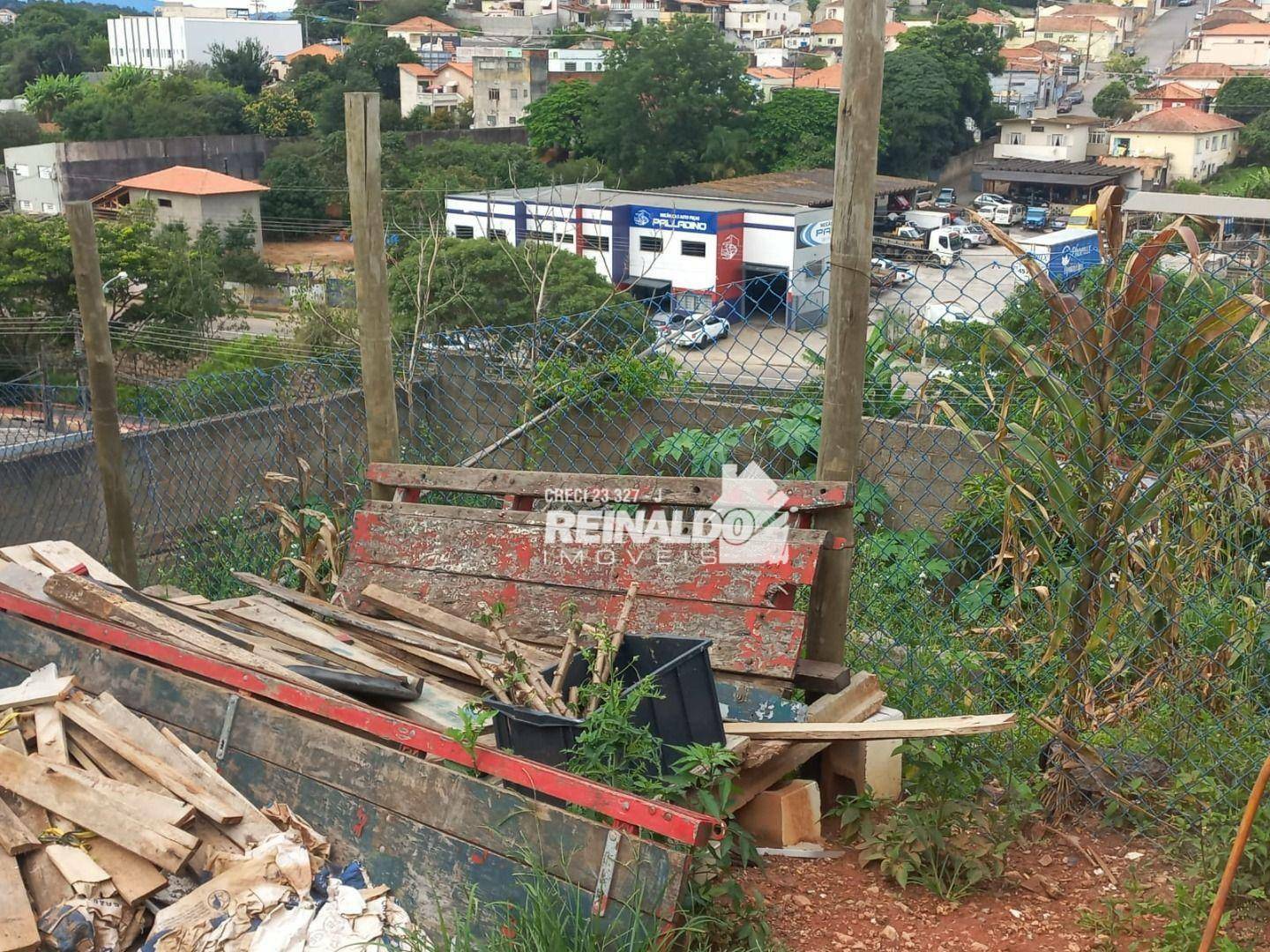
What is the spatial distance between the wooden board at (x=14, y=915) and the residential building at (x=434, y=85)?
7135cm

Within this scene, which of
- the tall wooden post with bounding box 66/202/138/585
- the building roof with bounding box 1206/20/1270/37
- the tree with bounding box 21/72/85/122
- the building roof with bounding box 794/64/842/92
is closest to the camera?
the tall wooden post with bounding box 66/202/138/585

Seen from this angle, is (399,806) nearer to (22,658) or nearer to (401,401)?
(22,658)

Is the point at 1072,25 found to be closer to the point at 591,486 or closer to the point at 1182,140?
the point at 1182,140

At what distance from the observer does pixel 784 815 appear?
3.12 meters

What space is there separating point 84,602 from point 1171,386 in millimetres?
3370

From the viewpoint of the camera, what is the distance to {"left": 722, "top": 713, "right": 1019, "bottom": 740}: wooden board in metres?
2.90

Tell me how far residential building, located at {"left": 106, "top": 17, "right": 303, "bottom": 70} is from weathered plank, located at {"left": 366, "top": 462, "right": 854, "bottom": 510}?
3540 inches

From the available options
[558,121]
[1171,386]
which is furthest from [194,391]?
[558,121]

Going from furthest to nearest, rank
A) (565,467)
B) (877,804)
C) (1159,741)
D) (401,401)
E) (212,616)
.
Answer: (401,401)
(565,467)
(212,616)
(1159,741)
(877,804)

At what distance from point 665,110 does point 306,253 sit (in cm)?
1873

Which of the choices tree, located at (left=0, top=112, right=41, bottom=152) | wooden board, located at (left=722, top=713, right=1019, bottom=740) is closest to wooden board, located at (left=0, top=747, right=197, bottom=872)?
wooden board, located at (left=722, top=713, right=1019, bottom=740)

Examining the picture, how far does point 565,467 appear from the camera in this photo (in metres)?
6.73

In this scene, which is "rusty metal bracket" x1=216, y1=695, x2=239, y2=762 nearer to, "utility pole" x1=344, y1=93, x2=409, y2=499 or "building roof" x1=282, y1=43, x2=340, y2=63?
"utility pole" x1=344, y1=93, x2=409, y2=499

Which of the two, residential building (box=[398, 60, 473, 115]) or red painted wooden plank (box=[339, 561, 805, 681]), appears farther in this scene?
residential building (box=[398, 60, 473, 115])
